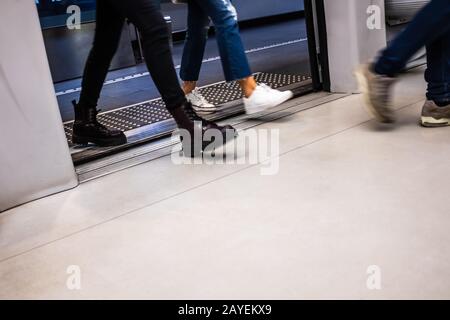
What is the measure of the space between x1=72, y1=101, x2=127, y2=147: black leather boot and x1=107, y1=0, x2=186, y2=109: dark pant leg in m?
0.37

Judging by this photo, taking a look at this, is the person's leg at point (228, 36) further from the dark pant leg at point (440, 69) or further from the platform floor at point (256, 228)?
the dark pant leg at point (440, 69)

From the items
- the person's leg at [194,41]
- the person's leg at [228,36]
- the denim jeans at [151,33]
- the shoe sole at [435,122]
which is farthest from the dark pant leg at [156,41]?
the shoe sole at [435,122]

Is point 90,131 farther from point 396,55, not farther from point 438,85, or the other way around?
point 438,85

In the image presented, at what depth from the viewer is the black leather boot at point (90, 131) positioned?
196 cm

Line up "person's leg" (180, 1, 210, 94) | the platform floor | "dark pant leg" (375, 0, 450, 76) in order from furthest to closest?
"person's leg" (180, 1, 210, 94) < "dark pant leg" (375, 0, 450, 76) < the platform floor

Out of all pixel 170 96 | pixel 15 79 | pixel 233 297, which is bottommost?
pixel 233 297

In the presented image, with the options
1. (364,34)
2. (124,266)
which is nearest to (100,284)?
(124,266)

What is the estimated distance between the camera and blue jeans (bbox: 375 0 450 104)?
1.64 meters

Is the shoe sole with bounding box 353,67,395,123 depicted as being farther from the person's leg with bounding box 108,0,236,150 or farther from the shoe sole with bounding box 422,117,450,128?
the person's leg with bounding box 108,0,236,150

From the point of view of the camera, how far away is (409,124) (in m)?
1.91

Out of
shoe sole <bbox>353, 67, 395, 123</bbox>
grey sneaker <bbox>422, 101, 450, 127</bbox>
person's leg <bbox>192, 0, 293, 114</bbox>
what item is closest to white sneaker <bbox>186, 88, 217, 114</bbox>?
person's leg <bbox>192, 0, 293, 114</bbox>

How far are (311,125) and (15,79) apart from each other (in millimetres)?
1097

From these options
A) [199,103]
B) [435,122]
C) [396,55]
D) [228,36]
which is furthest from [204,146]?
[435,122]

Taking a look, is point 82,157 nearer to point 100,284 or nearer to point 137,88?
point 100,284
